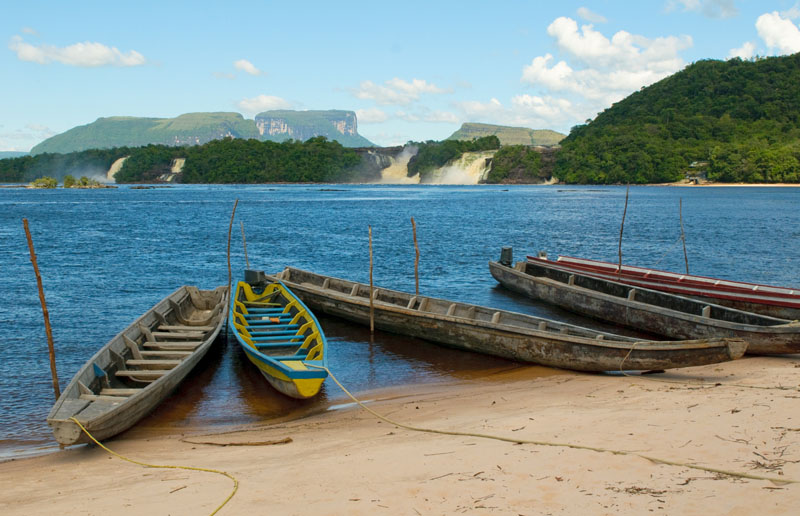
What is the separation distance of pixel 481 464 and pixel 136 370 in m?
8.22

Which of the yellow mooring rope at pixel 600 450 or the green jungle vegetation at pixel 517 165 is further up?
the green jungle vegetation at pixel 517 165

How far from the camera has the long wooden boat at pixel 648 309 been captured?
1294 centimetres

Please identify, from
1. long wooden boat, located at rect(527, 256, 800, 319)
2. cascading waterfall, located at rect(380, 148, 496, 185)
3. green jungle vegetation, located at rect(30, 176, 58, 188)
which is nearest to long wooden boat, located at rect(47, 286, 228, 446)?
long wooden boat, located at rect(527, 256, 800, 319)

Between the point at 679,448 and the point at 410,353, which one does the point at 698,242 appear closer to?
the point at 410,353

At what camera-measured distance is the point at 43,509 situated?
664cm

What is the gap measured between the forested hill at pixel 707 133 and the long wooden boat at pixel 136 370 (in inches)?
5428

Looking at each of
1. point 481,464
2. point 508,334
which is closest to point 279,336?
point 508,334

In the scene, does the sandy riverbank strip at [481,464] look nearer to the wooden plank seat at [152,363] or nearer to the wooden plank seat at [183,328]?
the wooden plank seat at [152,363]

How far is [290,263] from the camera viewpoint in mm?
33531

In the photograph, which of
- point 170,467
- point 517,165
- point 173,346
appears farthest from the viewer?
point 517,165

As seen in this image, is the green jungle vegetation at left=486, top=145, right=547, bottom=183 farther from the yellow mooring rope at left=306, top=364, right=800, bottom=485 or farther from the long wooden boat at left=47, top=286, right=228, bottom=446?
the yellow mooring rope at left=306, top=364, right=800, bottom=485

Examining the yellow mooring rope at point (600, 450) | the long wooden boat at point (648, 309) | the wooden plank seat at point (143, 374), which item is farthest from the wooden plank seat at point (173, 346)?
the long wooden boat at point (648, 309)

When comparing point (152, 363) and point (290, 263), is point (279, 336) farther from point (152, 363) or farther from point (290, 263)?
point (290, 263)

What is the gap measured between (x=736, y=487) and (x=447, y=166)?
19214cm
